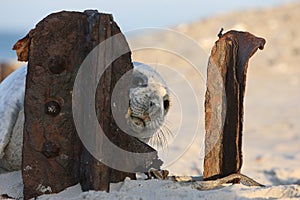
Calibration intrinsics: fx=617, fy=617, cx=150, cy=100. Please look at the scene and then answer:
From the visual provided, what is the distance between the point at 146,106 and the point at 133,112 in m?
0.12

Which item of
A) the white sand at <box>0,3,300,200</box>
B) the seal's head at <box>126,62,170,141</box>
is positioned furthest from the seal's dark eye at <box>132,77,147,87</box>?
the white sand at <box>0,3,300,200</box>

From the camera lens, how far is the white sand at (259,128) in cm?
274

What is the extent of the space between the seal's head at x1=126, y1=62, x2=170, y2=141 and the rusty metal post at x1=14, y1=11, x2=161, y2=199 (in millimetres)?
319

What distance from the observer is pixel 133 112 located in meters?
3.16

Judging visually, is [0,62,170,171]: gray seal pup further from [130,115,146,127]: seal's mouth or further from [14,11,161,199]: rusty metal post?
[14,11,161,199]: rusty metal post

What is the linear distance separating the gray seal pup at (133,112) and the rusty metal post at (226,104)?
405mm

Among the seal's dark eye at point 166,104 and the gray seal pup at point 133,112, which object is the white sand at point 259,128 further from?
the seal's dark eye at point 166,104

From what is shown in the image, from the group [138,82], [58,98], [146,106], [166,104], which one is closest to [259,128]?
[166,104]

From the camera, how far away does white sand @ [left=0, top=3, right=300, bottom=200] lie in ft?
9.00

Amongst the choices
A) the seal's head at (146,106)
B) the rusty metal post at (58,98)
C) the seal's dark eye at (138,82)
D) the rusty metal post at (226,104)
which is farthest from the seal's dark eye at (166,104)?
the rusty metal post at (58,98)

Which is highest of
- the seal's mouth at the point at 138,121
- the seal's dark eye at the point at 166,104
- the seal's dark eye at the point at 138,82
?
the seal's dark eye at the point at 138,82

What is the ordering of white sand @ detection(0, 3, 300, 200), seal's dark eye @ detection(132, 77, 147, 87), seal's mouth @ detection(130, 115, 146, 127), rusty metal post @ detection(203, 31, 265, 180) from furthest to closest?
seal's dark eye @ detection(132, 77, 147, 87) < seal's mouth @ detection(130, 115, 146, 127) < rusty metal post @ detection(203, 31, 265, 180) < white sand @ detection(0, 3, 300, 200)

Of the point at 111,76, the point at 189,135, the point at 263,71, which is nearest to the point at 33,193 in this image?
the point at 111,76

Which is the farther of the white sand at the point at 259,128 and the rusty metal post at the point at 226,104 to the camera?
the rusty metal post at the point at 226,104
